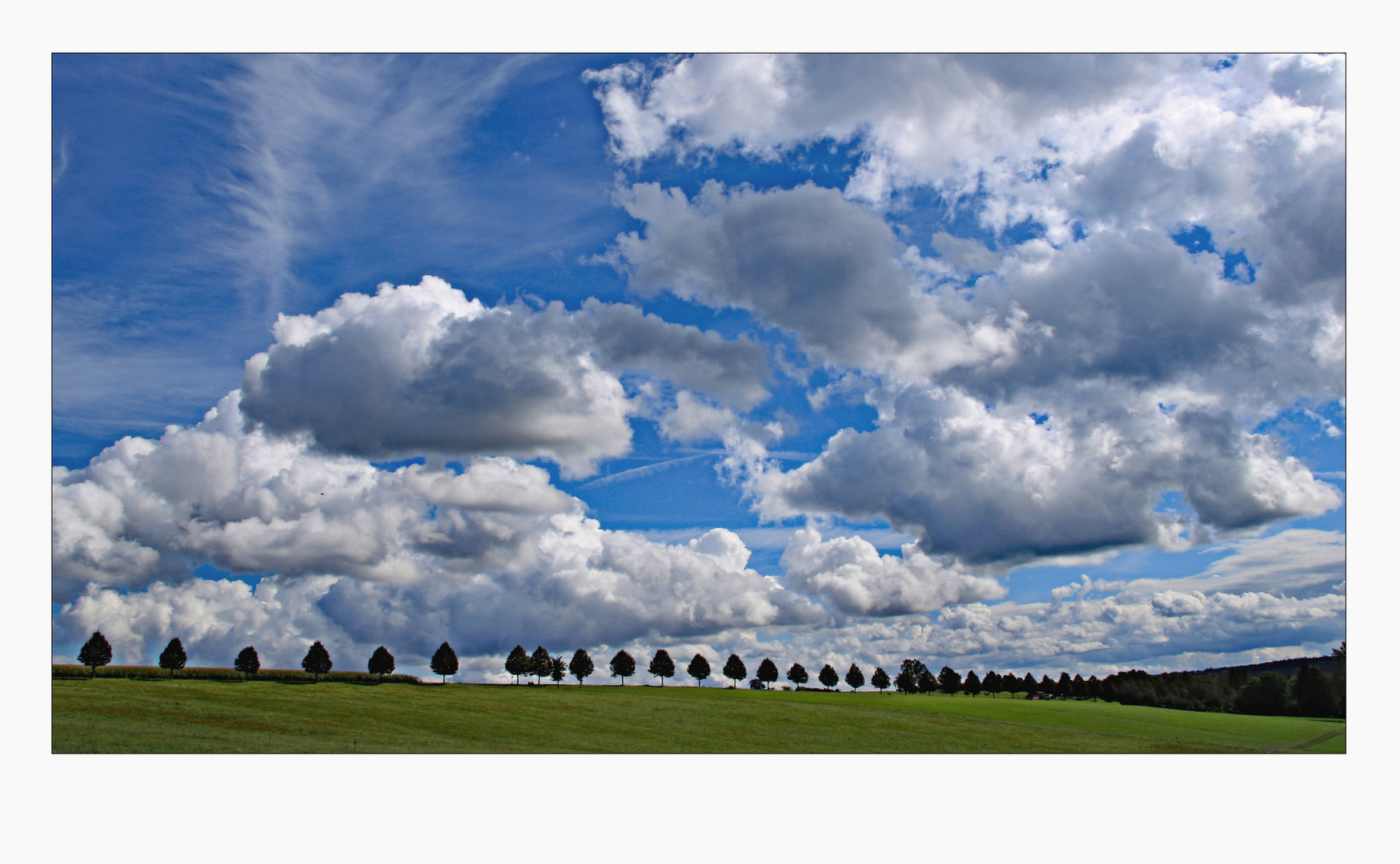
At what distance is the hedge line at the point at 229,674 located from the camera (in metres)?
99.6

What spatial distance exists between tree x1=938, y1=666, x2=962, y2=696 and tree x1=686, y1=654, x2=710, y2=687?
61.1 m

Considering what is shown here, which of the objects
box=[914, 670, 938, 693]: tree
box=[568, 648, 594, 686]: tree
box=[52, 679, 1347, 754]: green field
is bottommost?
box=[914, 670, 938, 693]: tree

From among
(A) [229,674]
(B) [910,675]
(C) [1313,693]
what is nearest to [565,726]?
(C) [1313,693]

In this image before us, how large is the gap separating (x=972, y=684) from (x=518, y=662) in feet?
313

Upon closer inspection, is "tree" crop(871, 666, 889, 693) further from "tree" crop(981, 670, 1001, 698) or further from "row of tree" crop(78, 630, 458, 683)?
"row of tree" crop(78, 630, 458, 683)

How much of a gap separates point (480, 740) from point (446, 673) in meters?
81.4

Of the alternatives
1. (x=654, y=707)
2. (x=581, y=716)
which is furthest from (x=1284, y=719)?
(x=581, y=716)

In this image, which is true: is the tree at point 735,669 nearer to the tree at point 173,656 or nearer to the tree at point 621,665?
the tree at point 621,665

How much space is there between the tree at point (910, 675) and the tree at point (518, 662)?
78.7 meters

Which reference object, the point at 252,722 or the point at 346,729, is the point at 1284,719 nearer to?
the point at 346,729

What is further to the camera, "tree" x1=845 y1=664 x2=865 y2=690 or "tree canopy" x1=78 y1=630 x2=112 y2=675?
"tree" x1=845 y1=664 x2=865 y2=690

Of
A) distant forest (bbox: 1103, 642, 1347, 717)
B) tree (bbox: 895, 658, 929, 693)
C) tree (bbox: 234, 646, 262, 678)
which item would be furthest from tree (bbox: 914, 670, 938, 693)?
tree (bbox: 234, 646, 262, 678)

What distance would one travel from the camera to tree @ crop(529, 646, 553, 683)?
13425 centimetres

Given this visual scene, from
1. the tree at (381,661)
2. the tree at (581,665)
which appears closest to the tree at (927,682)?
the tree at (581,665)
